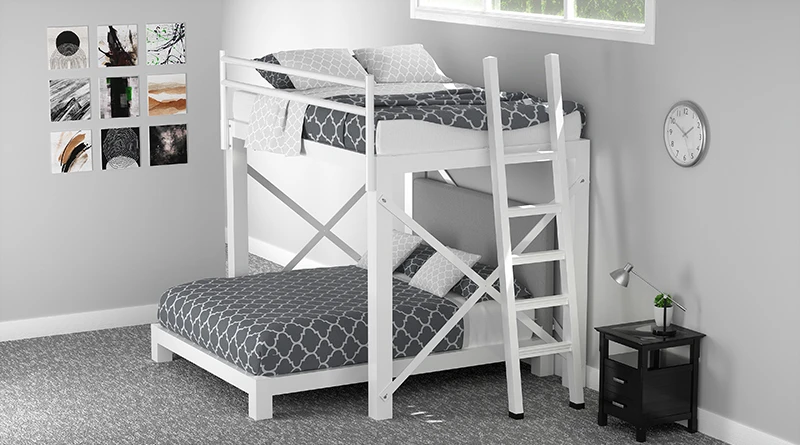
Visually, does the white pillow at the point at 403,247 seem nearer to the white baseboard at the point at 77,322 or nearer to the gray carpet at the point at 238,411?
the gray carpet at the point at 238,411

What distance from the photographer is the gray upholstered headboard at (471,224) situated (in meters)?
5.43

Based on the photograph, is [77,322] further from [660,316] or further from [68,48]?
[660,316]

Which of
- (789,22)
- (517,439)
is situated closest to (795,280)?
(789,22)

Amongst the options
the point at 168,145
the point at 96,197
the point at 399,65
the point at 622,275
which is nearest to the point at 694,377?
the point at 622,275

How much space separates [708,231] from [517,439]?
1.08 metres

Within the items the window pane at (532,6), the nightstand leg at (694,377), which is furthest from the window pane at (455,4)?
the nightstand leg at (694,377)

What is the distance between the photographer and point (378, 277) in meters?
4.77

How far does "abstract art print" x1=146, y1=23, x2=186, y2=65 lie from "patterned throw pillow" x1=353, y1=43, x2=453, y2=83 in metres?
1.08

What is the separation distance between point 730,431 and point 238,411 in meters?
1.94

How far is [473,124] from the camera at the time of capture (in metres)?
4.87

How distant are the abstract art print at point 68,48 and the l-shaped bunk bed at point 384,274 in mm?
771

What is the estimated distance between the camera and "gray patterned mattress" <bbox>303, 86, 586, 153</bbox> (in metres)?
4.81

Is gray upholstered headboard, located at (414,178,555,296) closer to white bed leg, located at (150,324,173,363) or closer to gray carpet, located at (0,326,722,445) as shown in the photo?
gray carpet, located at (0,326,722,445)

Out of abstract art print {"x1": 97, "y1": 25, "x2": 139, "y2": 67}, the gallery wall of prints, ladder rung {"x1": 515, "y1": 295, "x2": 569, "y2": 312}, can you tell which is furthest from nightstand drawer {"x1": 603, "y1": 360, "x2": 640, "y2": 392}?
abstract art print {"x1": 97, "y1": 25, "x2": 139, "y2": 67}
